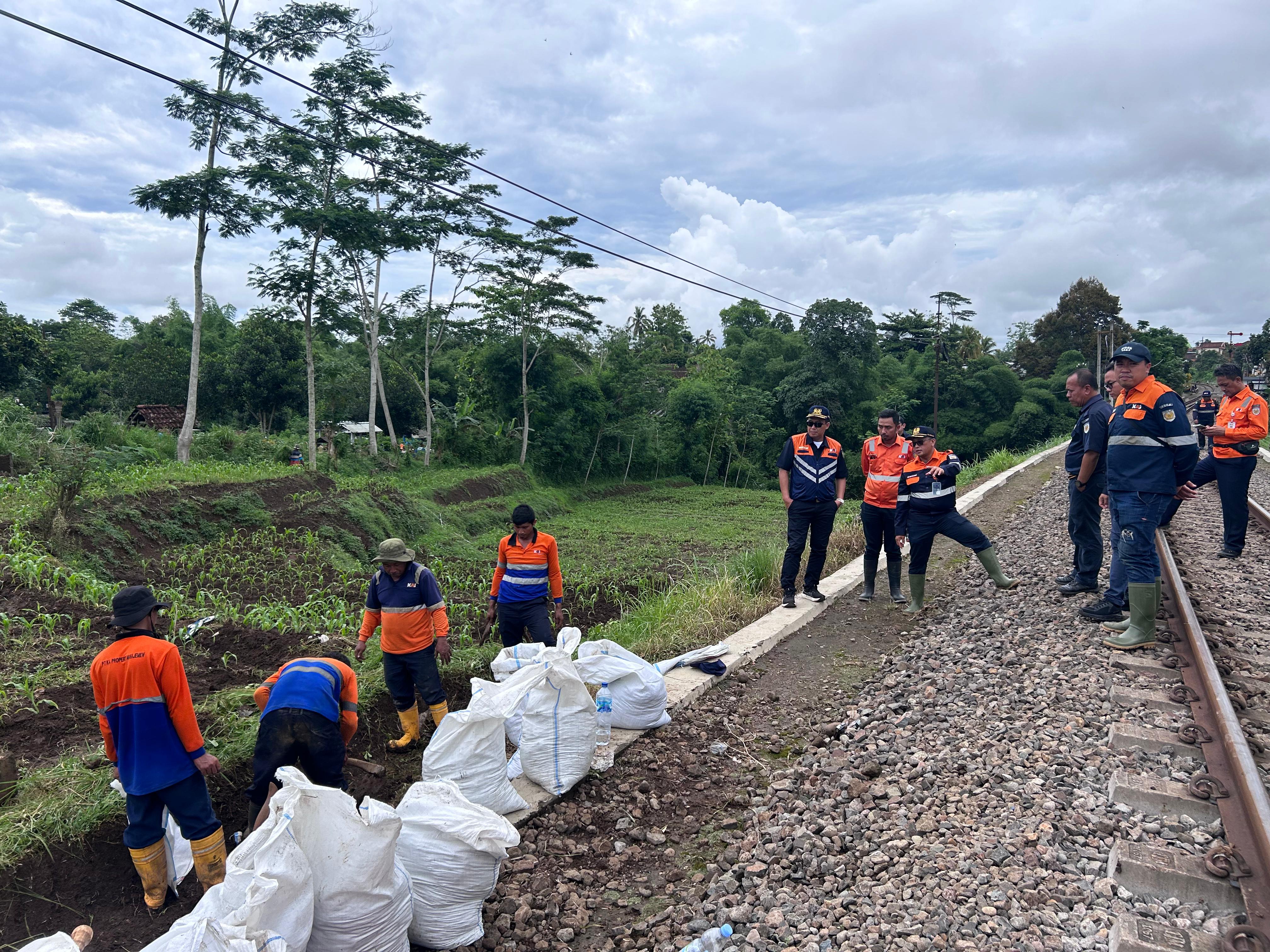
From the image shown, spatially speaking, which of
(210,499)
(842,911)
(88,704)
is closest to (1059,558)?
(842,911)

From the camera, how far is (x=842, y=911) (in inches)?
109

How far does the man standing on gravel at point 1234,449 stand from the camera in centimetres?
711

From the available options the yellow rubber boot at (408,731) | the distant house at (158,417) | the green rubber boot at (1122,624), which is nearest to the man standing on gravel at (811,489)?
the green rubber boot at (1122,624)

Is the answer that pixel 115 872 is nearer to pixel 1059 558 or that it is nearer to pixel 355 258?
pixel 1059 558

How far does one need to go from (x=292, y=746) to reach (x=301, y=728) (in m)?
0.09

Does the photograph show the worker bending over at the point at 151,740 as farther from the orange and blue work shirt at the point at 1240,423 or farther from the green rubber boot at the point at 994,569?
the orange and blue work shirt at the point at 1240,423

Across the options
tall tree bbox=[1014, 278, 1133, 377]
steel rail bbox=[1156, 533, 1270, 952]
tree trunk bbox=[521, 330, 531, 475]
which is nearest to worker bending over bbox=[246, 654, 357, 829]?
steel rail bbox=[1156, 533, 1270, 952]

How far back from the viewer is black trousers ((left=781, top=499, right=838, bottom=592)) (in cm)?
696

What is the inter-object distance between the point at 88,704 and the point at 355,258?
754 inches

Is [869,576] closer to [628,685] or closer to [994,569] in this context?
[994,569]

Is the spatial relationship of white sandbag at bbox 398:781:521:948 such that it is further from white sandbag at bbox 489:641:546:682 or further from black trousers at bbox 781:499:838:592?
black trousers at bbox 781:499:838:592

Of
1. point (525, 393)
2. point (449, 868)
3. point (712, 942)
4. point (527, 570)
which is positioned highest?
point (525, 393)

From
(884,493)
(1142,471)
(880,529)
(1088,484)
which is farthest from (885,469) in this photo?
(1142,471)

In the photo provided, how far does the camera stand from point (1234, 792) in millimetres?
3012
